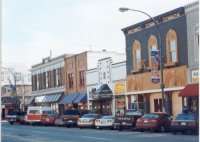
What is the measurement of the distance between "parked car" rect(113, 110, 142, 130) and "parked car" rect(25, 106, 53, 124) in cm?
1579

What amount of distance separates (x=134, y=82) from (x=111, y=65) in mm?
5513

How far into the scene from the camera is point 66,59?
6450 cm

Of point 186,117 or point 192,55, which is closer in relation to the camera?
point 186,117

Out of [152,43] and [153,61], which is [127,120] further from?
[152,43]

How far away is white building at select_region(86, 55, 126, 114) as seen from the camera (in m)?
51.3

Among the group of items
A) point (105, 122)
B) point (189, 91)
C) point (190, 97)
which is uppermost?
point (189, 91)

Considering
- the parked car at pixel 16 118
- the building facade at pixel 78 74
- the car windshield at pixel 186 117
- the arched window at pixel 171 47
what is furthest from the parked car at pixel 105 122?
the parked car at pixel 16 118

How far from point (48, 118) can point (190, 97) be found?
16.8m

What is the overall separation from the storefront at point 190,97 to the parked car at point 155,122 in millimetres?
4684

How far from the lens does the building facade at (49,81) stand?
218 feet

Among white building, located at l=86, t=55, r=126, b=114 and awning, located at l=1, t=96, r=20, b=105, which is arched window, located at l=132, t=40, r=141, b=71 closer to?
white building, located at l=86, t=55, r=126, b=114

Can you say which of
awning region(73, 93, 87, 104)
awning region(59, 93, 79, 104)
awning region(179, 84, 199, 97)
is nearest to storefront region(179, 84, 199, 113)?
awning region(179, 84, 199, 97)

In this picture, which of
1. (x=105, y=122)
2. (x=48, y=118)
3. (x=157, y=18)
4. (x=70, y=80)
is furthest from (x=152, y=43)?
(x=70, y=80)

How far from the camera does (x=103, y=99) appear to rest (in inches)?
2142
